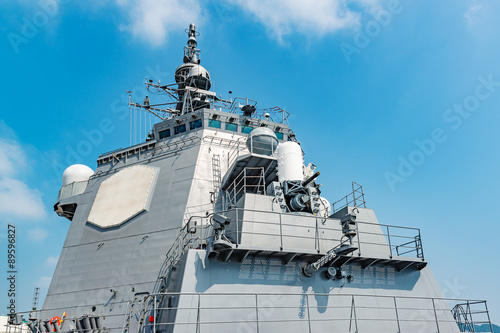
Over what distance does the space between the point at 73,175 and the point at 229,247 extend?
9.83 m

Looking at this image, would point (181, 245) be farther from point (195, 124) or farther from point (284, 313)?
point (195, 124)

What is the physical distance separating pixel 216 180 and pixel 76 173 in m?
6.33

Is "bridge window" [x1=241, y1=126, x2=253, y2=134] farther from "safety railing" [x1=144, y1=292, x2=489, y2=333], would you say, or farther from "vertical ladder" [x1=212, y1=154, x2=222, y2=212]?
"safety railing" [x1=144, y1=292, x2=489, y2=333]

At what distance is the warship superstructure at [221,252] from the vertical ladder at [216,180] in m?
0.04

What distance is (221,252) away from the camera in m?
8.19

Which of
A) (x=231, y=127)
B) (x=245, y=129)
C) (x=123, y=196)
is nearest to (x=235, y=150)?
(x=231, y=127)

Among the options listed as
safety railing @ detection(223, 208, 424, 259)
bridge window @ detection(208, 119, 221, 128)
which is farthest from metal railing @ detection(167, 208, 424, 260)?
bridge window @ detection(208, 119, 221, 128)

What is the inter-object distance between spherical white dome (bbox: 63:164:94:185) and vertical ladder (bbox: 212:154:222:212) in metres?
5.76

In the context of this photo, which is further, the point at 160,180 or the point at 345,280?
the point at 160,180

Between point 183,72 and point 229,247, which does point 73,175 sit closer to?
point 183,72

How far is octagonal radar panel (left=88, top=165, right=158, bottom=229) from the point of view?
12195 mm

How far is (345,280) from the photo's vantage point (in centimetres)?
904

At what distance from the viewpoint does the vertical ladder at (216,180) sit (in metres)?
12.0

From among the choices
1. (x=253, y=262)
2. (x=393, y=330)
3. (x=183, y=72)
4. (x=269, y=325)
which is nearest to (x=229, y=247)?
(x=253, y=262)
